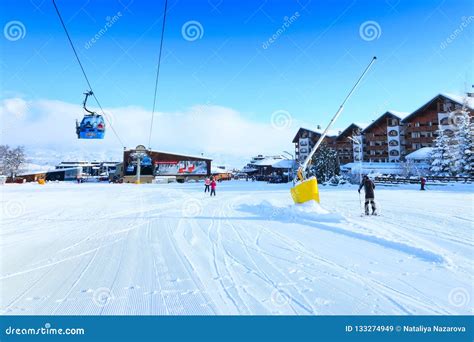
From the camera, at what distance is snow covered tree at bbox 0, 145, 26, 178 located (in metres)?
55.2

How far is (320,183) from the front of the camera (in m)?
38.2

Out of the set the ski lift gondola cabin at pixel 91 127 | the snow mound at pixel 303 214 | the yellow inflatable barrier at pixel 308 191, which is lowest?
the snow mound at pixel 303 214

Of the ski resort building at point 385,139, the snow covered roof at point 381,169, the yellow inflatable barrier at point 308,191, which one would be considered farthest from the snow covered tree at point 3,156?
the ski resort building at point 385,139

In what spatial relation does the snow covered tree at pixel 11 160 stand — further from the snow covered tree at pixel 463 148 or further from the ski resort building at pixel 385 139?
the snow covered tree at pixel 463 148

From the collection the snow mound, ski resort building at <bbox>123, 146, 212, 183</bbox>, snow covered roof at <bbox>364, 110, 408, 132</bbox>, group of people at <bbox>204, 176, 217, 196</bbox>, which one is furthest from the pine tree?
ski resort building at <bbox>123, 146, 212, 183</bbox>

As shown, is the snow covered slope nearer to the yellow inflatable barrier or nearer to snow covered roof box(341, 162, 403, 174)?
the yellow inflatable barrier

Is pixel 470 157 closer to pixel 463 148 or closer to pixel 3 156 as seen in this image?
pixel 463 148

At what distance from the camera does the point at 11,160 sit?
183ft

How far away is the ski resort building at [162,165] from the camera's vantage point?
178 feet

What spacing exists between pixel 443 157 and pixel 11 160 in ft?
248

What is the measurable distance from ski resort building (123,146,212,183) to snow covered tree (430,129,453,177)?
38086 mm

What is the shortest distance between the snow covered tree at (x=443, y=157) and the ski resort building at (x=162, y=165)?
38.1 meters

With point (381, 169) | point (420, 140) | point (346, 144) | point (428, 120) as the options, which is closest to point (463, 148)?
point (381, 169)

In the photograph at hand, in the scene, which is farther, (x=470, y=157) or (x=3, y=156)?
(x=3, y=156)
